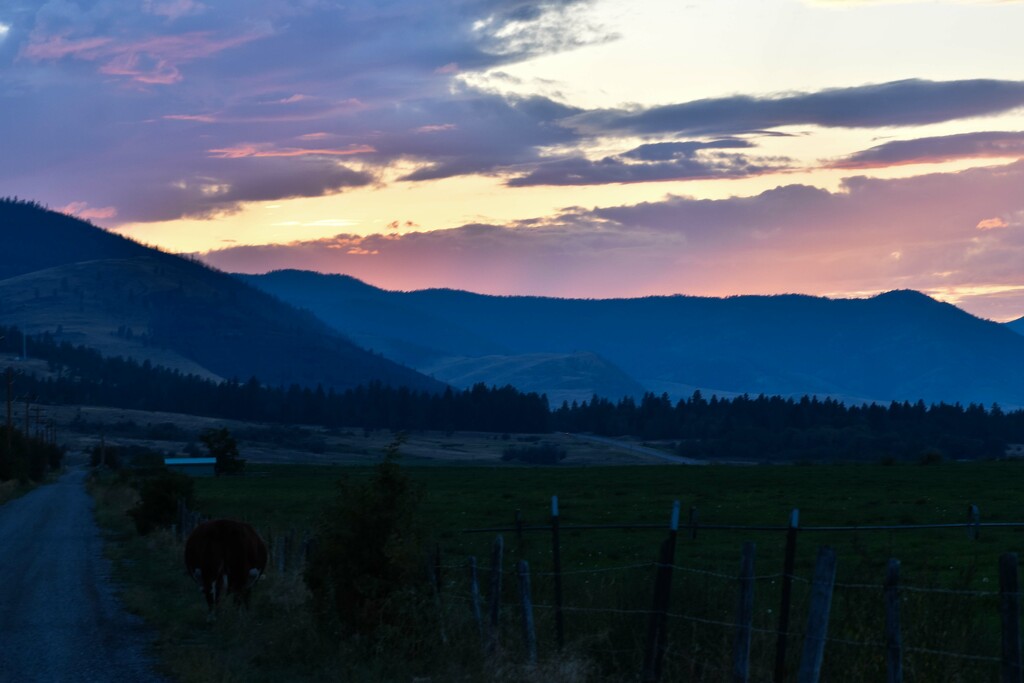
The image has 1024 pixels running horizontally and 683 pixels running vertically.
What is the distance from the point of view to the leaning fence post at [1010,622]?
10156 mm

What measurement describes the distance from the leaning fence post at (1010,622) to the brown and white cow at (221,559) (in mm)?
16390

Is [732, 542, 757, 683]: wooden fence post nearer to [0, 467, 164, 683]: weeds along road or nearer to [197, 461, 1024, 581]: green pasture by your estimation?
[197, 461, 1024, 581]: green pasture

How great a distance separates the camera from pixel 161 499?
150 ft

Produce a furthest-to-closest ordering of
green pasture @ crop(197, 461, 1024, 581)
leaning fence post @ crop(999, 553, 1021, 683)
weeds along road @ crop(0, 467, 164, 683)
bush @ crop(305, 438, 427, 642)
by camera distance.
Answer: green pasture @ crop(197, 461, 1024, 581), bush @ crop(305, 438, 427, 642), weeds along road @ crop(0, 467, 164, 683), leaning fence post @ crop(999, 553, 1021, 683)

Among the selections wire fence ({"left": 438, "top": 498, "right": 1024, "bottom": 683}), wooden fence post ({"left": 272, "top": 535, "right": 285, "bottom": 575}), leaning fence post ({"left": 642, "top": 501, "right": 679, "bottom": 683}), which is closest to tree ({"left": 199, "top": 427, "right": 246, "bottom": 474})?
wooden fence post ({"left": 272, "top": 535, "right": 285, "bottom": 575})

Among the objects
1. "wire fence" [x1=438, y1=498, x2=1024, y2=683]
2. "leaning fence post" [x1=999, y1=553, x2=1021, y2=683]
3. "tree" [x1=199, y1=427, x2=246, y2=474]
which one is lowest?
"tree" [x1=199, y1=427, x2=246, y2=474]

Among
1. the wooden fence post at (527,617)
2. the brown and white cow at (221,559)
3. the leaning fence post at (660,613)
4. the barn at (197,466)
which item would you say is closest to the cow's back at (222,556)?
the brown and white cow at (221,559)

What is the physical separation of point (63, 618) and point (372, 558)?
9.14 metres

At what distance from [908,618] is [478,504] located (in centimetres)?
5709

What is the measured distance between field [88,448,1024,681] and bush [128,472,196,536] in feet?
3.25

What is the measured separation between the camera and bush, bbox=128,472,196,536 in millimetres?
45438

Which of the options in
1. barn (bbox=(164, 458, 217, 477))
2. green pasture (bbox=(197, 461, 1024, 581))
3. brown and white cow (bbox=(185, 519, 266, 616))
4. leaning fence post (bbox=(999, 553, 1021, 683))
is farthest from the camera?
barn (bbox=(164, 458, 217, 477))

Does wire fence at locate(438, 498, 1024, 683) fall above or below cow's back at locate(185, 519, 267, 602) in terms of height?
above

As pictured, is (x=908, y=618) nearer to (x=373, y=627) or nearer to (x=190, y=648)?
(x=373, y=627)
